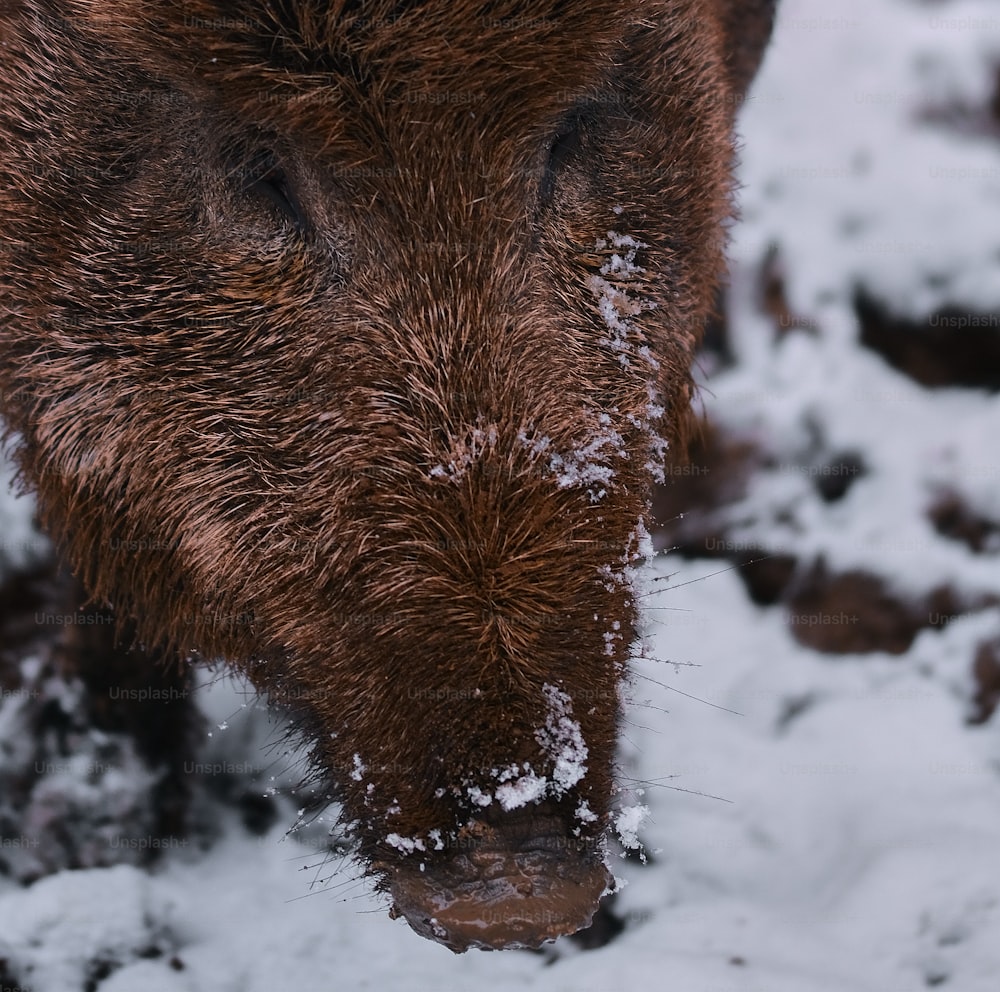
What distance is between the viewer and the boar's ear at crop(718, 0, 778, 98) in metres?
3.88

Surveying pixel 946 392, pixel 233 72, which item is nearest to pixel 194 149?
pixel 233 72

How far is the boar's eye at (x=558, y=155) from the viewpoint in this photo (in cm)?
271

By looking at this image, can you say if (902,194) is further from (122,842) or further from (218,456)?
(122,842)

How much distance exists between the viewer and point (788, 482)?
4727 mm

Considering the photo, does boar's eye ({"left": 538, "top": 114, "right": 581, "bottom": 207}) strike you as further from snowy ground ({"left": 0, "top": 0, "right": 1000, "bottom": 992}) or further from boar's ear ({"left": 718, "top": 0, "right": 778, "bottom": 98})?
boar's ear ({"left": 718, "top": 0, "right": 778, "bottom": 98})

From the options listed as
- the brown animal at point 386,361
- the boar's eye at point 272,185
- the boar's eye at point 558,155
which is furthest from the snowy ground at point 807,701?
the boar's eye at point 272,185

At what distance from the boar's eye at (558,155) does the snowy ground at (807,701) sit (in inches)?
45.5

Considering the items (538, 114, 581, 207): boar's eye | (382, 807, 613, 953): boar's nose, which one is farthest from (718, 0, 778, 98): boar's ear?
(382, 807, 613, 953): boar's nose

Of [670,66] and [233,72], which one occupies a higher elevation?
[670,66]

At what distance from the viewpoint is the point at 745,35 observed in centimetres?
412

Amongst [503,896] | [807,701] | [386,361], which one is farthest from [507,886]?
[807,701]

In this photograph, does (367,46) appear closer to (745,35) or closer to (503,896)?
(503,896)

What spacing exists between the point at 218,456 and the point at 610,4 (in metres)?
1.37

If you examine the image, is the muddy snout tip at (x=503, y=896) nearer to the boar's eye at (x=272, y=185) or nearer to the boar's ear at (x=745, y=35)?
the boar's eye at (x=272, y=185)
